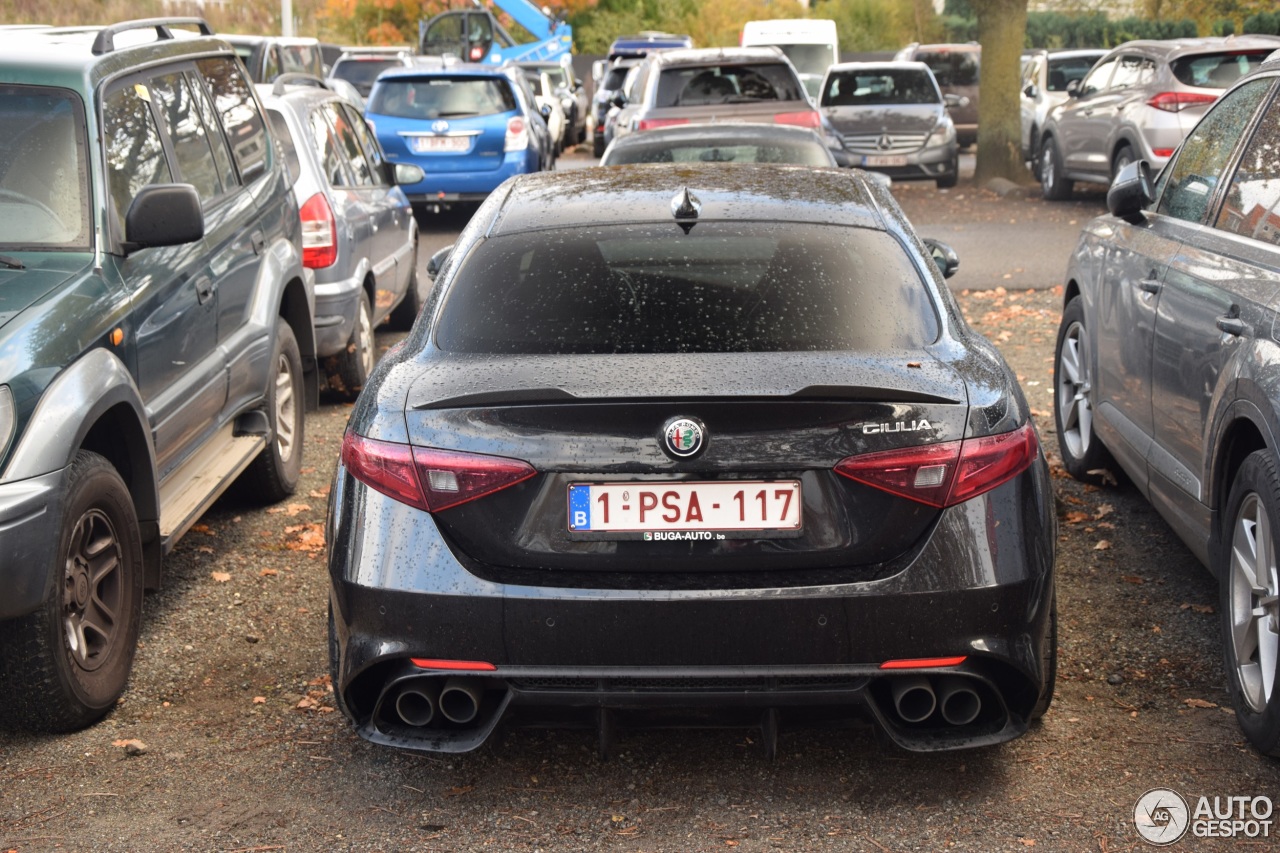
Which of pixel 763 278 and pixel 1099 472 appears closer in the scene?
pixel 763 278

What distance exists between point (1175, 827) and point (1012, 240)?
1292cm

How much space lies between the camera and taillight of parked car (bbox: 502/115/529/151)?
1738 centimetres

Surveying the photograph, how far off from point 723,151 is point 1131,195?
5338 millimetres

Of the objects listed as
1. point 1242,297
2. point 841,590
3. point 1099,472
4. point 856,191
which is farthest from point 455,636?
point 1099,472

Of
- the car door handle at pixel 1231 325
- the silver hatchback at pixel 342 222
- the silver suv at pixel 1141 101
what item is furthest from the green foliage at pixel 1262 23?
the car door handle at pixel 1231 325

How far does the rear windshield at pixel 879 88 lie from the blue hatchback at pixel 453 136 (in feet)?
21.9

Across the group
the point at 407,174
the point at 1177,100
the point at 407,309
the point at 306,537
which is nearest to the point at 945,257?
the point at 306,537

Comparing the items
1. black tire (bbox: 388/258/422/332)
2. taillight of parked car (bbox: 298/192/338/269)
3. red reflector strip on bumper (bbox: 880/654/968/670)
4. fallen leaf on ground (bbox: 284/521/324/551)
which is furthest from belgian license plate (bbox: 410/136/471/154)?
red reflector strip on bumper (bbox: 880/654/968/670)

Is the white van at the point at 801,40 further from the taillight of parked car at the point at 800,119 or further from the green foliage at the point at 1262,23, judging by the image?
the taillight of parked car at the point at 800,119

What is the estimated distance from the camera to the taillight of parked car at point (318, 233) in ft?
28.1

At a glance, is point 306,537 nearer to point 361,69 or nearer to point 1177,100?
point 1177,100

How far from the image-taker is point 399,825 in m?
3.86

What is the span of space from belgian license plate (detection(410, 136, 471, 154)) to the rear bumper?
14046 mm

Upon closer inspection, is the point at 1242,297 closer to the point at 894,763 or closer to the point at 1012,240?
the point at 894,763
